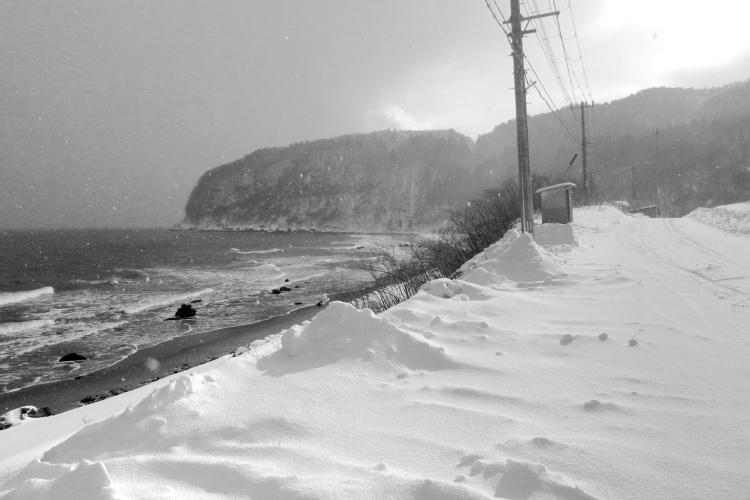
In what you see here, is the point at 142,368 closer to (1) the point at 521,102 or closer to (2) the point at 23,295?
(1) the point at 521,102

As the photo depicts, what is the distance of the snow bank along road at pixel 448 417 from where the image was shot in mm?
2299

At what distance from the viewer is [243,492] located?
90.9 inches

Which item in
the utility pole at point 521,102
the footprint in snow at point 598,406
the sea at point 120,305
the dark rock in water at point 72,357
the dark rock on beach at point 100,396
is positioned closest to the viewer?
the footprint in snow at point 598,406

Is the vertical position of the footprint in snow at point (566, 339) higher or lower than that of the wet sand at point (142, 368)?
higher

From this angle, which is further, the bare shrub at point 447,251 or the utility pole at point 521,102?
the utility pole at point 521,102

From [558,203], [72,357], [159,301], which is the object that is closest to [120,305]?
[159,301]

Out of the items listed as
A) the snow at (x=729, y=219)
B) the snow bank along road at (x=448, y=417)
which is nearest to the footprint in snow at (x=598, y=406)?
the snow bank along road at (x=448, y=417)

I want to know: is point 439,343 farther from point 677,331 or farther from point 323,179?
point 323,179

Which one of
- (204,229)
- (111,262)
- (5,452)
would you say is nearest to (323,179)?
(204,229)

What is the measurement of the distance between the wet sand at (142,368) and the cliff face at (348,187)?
11681 cm

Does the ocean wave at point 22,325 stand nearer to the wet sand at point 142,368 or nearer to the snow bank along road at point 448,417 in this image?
the wet sand at point 142,368

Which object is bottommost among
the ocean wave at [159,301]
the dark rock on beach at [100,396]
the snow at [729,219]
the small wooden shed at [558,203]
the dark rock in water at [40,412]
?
the dark rock on beach at [100,396]

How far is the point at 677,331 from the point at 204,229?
196184 mm

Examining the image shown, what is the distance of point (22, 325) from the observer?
19.6 metres
